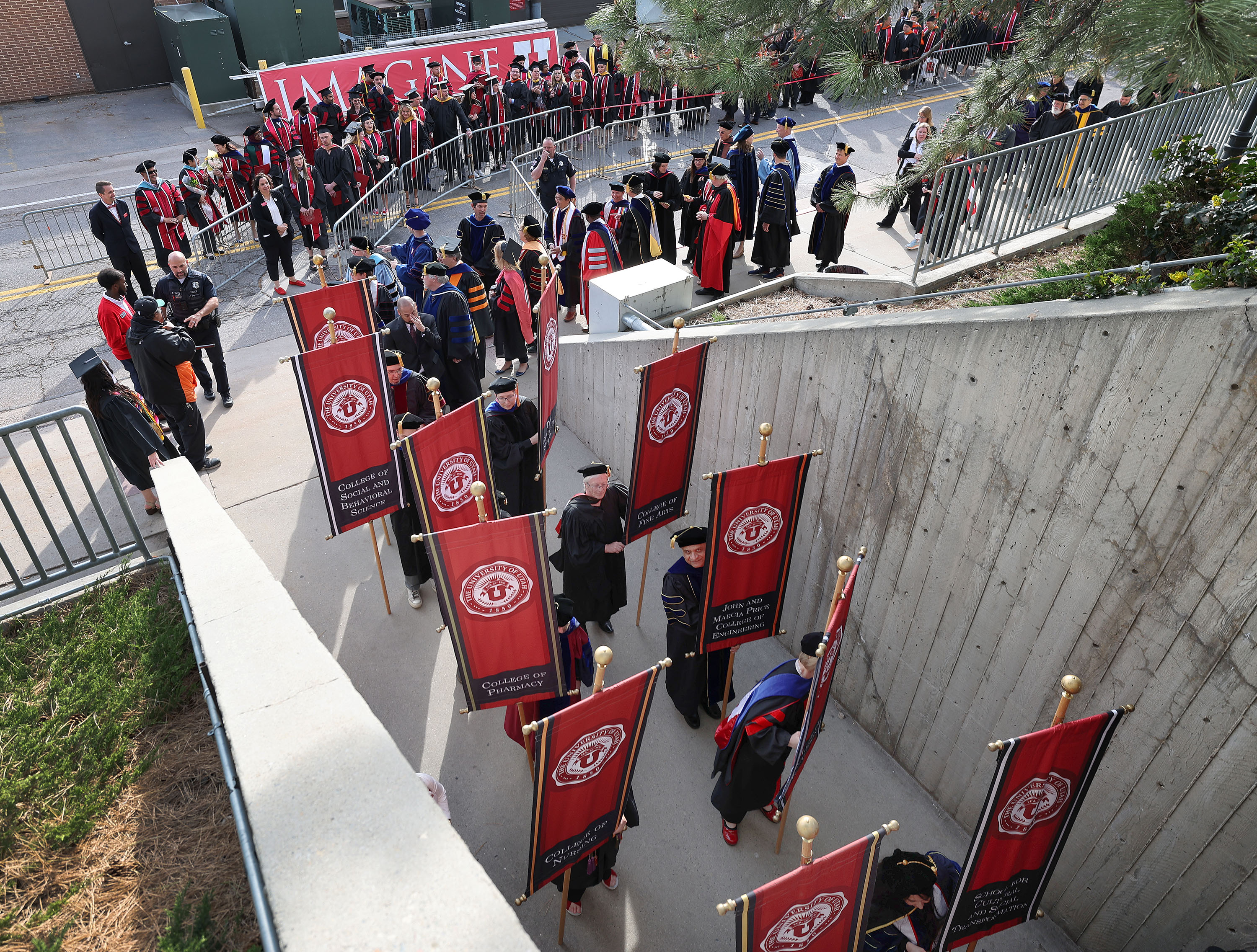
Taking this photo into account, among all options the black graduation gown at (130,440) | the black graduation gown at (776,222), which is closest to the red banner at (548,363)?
the black graduation gown at (130,440)

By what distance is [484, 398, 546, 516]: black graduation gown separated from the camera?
7164 mm

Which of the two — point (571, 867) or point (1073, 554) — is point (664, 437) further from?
point (571, 867)

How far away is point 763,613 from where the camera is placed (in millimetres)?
5871

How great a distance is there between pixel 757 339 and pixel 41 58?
24.5 meters

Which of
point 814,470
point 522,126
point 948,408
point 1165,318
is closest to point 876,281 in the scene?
point 814,470

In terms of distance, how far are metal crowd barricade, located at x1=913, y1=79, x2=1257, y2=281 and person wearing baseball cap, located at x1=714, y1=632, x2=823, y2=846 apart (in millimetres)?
4811

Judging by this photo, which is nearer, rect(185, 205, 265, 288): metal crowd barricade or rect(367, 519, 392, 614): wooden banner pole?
rect(367, 519, 392, 614): wooden banner pole

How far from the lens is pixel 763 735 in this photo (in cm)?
490

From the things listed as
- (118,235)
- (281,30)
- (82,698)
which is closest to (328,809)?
(82,698)

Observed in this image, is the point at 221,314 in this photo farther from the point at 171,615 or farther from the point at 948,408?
the point at 948,408

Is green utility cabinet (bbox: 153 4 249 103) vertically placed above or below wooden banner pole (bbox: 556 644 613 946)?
above

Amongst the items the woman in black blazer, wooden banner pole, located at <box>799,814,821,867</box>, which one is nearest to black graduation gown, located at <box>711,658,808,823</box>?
wooden banner pole, located at <box>799,814,821,867</box>

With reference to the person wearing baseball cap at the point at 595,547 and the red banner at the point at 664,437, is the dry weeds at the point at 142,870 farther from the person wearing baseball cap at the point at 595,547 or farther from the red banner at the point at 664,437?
the red banner at the point at 664,437

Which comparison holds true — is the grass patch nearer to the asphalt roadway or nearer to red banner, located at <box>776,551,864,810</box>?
the asphalt roadway
